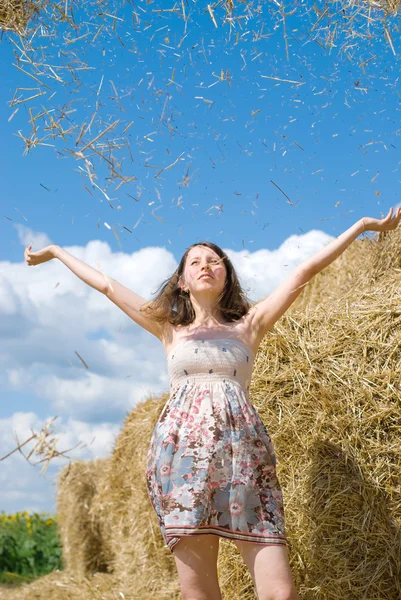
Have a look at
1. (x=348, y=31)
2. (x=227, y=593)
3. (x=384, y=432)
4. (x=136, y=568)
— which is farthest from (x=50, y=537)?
(x=348, y=31)

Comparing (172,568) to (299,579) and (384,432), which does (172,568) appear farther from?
(384,432)

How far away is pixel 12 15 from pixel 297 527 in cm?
288

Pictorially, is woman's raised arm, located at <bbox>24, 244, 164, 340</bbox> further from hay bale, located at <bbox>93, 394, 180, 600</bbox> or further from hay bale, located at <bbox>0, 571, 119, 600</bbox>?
hay bale, located at <bbox>0, 571, 119, 600</bbox>

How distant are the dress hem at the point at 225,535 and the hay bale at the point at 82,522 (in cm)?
430

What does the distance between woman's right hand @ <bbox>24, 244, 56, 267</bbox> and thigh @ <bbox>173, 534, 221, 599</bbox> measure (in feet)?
4.87

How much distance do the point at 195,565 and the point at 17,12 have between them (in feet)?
8.79

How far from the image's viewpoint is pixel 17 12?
3.37m

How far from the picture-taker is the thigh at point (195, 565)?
2.55 metres

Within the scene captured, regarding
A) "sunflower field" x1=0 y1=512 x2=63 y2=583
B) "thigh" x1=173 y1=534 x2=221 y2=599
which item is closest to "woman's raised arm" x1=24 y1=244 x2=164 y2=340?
"thigh" x1=173 y1=534 x2=221 y2=599

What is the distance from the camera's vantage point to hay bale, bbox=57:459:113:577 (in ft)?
22.4

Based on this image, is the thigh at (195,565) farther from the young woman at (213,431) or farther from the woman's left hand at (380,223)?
the woman's left hand at (380,223)

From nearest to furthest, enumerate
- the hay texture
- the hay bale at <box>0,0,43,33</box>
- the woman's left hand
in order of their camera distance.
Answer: the woman's left hand
the hay texture
the hay bale at <box>0,0,43,33</box>

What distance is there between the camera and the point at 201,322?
3021 mm

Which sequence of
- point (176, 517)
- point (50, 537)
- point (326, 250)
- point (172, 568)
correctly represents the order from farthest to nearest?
1. point (50, 537)
2. point (172, 568)
3. point (326, 250)
4. point (176, 517)
